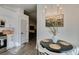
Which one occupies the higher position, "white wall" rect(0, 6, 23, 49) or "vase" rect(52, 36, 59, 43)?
"white wall" rect(0, 6, 23, 49)

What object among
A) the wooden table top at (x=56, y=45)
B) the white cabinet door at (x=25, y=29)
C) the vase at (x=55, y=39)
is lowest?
the wooden table top at (x=56, y=45)

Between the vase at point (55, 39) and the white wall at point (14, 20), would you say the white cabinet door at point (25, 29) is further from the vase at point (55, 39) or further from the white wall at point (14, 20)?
the vase at point (55, 39)

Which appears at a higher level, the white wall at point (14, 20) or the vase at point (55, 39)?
the white wall at point (14, 20)

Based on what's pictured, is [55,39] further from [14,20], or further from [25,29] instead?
[14,20]

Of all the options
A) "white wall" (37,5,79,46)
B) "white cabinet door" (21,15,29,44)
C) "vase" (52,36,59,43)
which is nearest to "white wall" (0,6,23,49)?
"white cabinet door" (21,15,29,44)

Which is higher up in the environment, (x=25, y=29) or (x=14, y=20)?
(x=14, y=20)

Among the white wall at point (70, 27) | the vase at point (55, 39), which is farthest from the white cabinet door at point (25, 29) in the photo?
the vase at point (55, 39)

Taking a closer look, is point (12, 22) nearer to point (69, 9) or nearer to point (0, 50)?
point (0, 50)

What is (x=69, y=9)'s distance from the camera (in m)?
2.09

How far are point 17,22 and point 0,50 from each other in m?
0.60

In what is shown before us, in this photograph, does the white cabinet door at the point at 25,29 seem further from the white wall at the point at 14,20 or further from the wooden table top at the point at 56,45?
the wooden table top at the point at 56,45

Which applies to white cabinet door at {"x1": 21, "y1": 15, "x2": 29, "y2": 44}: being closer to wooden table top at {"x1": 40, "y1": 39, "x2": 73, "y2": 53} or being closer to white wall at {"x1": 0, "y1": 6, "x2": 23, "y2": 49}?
white wall at {"x1": 0, "y1": 6, "x2": 23, "y2": 49}

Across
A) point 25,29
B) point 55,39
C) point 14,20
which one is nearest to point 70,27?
point 55,39

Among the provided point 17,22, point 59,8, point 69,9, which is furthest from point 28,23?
point 69,9
